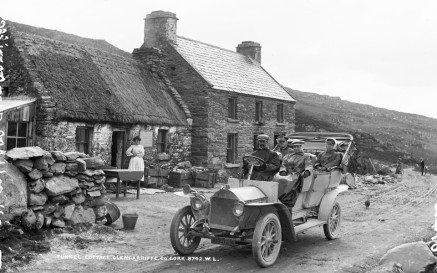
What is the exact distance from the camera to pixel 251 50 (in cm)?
3053

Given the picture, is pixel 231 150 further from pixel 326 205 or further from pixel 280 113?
pixel 326 205

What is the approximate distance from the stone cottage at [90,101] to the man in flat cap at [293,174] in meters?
9.20

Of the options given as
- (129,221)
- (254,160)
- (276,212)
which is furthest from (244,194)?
(129,221)

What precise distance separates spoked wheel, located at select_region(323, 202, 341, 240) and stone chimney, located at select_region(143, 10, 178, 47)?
1623 centimetres

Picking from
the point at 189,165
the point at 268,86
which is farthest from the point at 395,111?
the point at 189,165

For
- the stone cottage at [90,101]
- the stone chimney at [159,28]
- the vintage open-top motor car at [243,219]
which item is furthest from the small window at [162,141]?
the vintage open-top motor car at [243,219]

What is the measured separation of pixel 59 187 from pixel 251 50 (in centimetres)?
2364

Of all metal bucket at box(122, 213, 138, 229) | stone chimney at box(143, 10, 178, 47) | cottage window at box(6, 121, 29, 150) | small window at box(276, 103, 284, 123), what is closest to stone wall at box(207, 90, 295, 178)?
small window at box(276, 103, 284, 123)

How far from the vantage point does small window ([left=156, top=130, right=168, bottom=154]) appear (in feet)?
65.3

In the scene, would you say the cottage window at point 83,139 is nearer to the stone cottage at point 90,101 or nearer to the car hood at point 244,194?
the stone cottage at point 90,101

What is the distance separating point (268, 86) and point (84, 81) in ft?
42.4

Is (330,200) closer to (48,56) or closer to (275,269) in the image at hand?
(275,269)

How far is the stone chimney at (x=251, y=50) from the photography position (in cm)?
3042

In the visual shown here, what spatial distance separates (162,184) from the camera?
59.3ft
